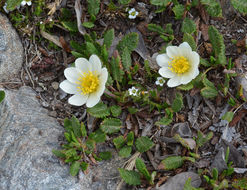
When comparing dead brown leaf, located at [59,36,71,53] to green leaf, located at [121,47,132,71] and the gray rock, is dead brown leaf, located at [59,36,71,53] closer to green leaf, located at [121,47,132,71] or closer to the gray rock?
green leaf, located at [121,47,132,71]

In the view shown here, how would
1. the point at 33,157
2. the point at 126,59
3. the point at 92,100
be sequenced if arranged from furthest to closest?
1. the point at 126,59
2. the point at 92,100
3. the point at 33,157

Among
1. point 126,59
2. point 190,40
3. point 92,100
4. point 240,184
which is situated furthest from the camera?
point 126,59

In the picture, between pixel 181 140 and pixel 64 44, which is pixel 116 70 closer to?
pixel 64 44

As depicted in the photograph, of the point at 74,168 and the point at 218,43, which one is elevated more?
the point at 218,43

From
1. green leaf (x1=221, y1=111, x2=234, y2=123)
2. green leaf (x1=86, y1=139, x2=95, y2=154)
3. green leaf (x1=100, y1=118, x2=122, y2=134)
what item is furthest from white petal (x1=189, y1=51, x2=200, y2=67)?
green leaf (x1=86, y1=139, x2=95, y2=154)

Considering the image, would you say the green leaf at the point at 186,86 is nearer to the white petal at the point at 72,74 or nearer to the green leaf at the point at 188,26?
the green leaf at the point at 188,26

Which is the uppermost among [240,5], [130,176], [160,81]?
[240,5]

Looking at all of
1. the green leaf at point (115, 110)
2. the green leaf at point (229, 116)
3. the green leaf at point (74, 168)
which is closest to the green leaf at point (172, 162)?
the green leaf at point (229, 116)

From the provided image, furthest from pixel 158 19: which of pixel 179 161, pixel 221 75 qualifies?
pixel 179 161

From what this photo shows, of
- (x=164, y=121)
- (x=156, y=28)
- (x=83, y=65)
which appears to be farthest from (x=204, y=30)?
(x=83, y=65)
